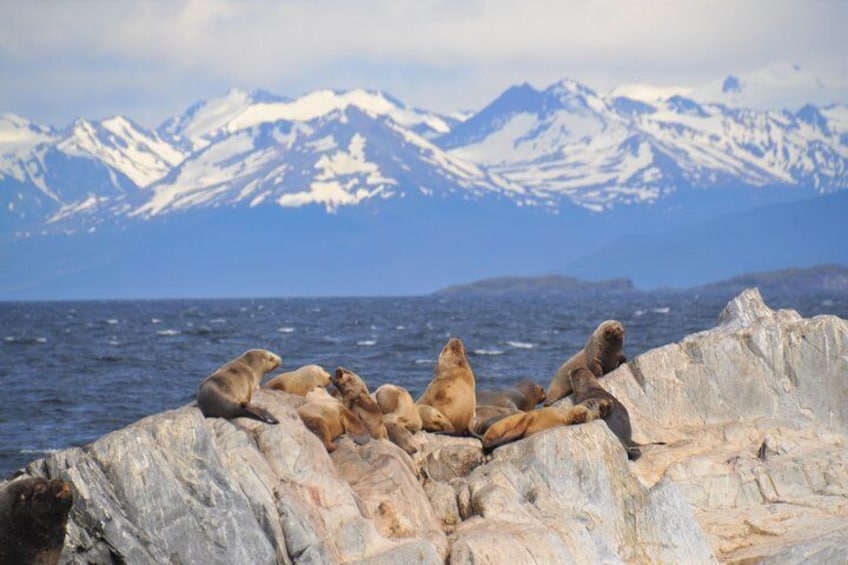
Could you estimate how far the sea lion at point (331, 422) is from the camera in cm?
1903

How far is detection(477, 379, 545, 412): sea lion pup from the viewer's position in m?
24.0

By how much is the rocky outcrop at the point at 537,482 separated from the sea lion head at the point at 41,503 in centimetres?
75

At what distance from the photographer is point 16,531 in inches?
548

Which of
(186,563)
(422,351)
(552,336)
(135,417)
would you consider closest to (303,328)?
(552,336)

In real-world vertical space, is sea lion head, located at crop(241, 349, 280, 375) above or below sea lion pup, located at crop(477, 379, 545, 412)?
above

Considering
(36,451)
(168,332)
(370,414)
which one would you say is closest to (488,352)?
(168,332)

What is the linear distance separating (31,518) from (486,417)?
31.1 ft

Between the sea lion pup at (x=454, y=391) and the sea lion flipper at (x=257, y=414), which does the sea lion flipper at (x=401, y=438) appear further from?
the sea lion flipper at (x=257, y=414)

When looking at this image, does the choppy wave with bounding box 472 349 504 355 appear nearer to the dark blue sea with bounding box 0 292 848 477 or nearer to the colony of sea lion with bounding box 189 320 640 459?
the dark blue sea with bounding box 0 292 848 477

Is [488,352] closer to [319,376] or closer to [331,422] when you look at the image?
[319,376]

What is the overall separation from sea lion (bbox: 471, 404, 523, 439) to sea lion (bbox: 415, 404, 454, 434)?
0.43 metres

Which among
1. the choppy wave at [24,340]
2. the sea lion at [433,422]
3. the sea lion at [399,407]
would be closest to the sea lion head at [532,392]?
the sea lion at [433,422]

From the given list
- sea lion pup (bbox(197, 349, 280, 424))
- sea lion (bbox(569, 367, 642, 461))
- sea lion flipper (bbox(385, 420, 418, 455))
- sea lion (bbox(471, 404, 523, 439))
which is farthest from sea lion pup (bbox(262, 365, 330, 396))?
sea lion (bbox(569, 367, 642, 461))

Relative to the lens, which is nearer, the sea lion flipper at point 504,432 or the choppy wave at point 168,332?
the sea lion flipper at point 504,432
